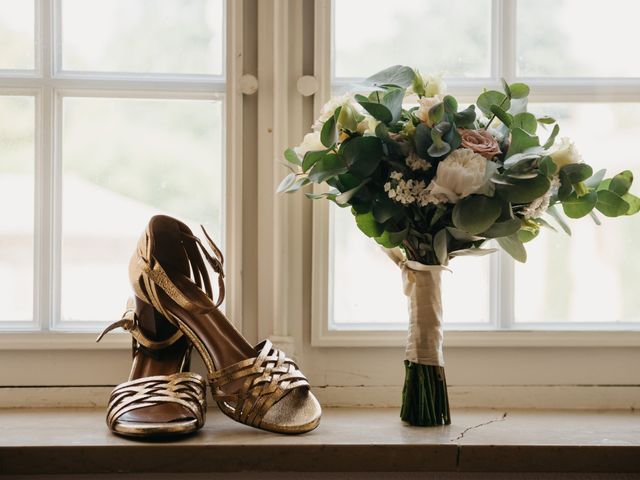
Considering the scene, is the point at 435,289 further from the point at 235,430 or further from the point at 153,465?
the point at 153,465

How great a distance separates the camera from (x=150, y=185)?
1514 mm

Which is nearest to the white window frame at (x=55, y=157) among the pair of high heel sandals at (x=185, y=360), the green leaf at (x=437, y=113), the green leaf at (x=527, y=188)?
the pair of high heel sandals at (x=185, y=360)

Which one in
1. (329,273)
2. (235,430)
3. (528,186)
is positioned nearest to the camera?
(528,186)

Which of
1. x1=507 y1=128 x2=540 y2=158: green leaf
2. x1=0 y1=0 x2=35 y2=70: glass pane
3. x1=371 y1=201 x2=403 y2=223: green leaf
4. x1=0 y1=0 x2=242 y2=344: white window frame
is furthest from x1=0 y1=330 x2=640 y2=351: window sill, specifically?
x1=0 y1=0 x2=35 y2=70: glass pane

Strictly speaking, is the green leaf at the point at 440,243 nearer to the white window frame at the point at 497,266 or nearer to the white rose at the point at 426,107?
the white rose at the point at 426,107

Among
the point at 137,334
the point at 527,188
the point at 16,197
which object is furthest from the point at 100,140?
the point at 527,188

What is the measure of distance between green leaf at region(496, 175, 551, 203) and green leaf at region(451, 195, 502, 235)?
0.03 metres

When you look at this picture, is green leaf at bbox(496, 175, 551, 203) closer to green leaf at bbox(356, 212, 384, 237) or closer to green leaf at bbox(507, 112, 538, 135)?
green leaf at bbox(507, 112, 538, 135)

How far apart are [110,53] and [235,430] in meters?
0.76

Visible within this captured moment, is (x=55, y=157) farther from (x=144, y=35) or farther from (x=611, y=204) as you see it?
(x=611, y=204)

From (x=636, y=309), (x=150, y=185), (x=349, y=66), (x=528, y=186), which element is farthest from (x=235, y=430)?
(x=636, y=309)

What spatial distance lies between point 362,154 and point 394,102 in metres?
0.10

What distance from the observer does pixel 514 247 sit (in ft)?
4.10

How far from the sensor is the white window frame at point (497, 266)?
1.48 m
